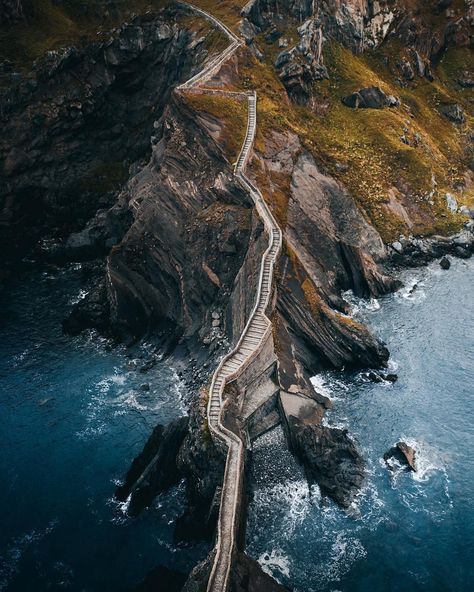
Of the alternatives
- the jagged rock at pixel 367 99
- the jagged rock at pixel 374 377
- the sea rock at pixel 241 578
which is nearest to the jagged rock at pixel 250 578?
the sea rock at pixel 241 578

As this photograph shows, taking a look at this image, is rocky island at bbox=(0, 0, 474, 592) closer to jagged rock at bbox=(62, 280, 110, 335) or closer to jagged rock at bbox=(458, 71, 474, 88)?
jagged rock at bbox=(458, 71, 474, 88)

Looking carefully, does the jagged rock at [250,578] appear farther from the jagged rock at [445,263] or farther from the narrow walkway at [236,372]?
the jagged rock at [445,263]

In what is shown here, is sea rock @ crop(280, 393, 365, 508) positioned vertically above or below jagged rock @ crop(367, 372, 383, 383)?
above

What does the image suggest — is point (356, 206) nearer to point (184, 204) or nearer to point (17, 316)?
point (184, 204)

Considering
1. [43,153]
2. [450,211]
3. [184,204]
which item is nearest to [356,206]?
[450,211]

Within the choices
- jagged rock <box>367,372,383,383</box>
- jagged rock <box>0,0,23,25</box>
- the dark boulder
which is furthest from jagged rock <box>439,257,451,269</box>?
jagged rock <box>0,0,23,25</box>

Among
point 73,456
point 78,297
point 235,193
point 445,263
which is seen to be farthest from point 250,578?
point 445,263
